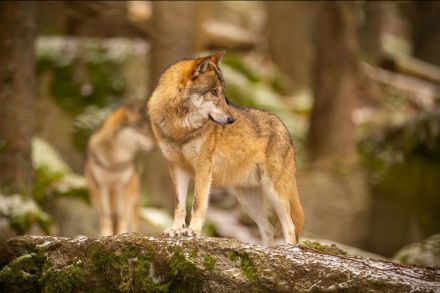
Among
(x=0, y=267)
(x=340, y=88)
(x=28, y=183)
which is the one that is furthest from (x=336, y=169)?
(x=0, y=267)

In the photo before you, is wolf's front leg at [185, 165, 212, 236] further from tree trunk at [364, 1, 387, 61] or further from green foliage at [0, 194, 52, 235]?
tree trunk at [364, 1, 387, 61]

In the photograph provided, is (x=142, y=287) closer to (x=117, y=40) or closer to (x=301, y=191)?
(x=301, y=191)

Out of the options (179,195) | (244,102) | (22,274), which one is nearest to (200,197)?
(179,195)

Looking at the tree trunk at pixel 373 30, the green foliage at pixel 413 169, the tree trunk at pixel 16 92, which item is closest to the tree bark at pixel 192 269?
the tree trunk at pixel 16 92

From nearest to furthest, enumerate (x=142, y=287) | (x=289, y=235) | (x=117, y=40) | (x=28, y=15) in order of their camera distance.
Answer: (x=142, y=287)
(x=289, y=235)
(x=28, y=15)
(x=117, y=40)

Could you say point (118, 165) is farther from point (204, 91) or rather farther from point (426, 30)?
point (426, 30)

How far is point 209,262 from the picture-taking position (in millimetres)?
4602

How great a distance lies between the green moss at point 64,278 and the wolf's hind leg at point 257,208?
204 cm

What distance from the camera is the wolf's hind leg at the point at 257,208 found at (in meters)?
6.34

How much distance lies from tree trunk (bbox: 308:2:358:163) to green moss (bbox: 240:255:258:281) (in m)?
8.57

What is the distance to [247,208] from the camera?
640 cm

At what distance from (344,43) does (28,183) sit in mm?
6784

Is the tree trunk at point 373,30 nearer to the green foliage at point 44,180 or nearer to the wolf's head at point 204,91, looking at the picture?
the green foliage at point 44,180

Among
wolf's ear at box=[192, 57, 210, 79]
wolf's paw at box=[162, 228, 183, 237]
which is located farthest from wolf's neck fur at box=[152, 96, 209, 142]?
wolf's paw at box=[162, 228, 183, 237]
